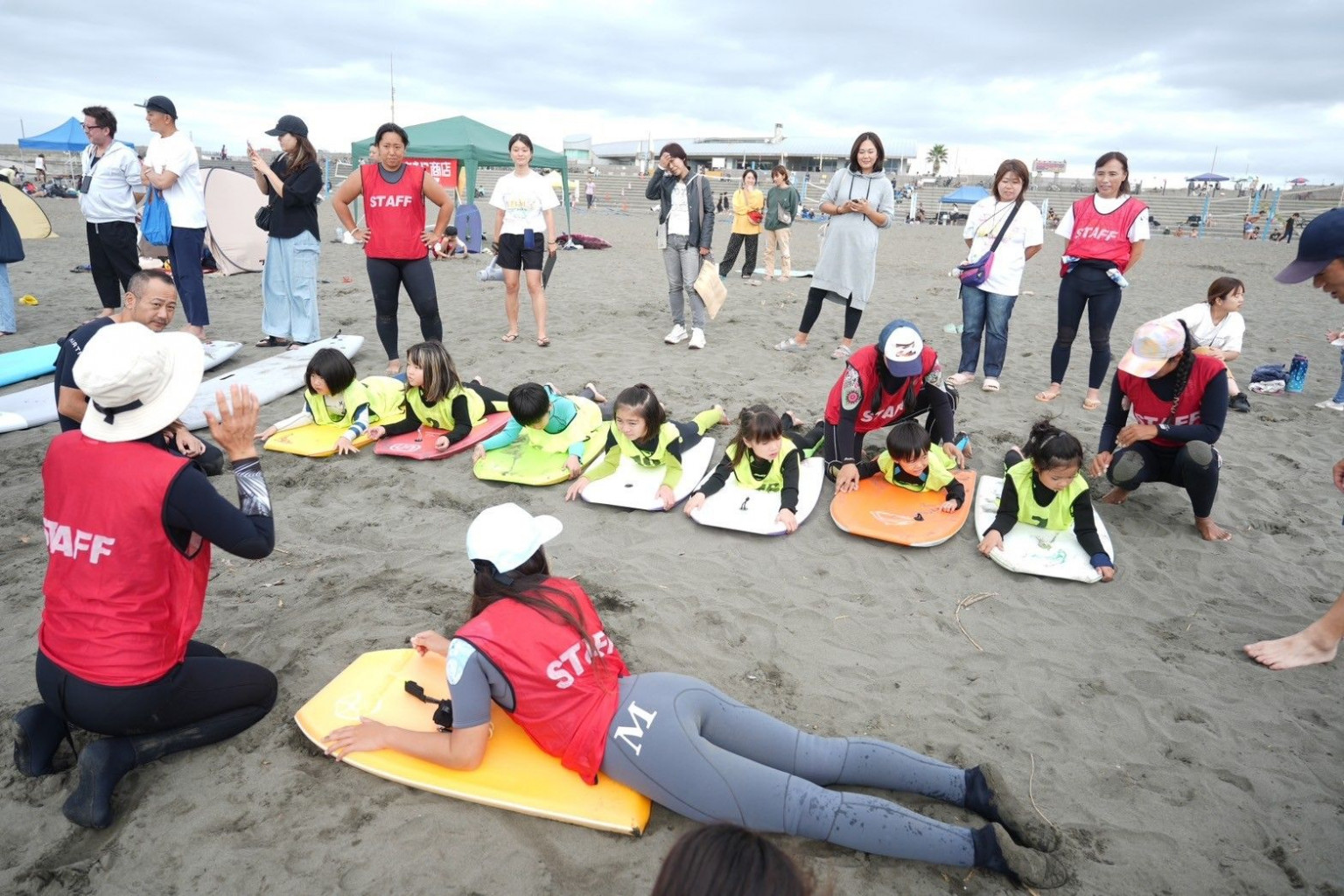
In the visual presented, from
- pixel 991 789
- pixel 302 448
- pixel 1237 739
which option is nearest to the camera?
pixel 991 789

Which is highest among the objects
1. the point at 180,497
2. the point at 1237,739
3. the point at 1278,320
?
the point at 1278,320

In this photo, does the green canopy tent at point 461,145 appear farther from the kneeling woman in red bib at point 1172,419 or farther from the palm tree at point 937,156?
the palm tree at point 937,156

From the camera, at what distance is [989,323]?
20.4 feet

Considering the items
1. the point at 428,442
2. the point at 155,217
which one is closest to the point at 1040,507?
the point at 428,442

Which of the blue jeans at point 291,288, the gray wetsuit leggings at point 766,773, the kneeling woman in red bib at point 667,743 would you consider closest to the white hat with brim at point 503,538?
the kneeling woman in red bib at point 667,743

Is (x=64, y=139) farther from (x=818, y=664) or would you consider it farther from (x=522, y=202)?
(x=818, y=664)

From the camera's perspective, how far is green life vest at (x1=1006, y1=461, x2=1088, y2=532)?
13.2ft

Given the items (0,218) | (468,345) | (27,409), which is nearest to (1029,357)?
(468,345)

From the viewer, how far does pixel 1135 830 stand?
7.94 feet

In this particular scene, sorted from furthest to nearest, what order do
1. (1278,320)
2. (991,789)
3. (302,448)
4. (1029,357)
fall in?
(1278,320) → (1029,357) → (302,448) → (991,789)

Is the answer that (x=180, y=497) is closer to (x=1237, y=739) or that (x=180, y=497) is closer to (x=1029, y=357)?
(x=1237, y=739)

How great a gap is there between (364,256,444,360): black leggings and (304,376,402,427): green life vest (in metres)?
0.64

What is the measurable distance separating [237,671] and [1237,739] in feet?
11.8

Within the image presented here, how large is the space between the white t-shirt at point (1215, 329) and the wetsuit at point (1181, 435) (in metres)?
2.14
